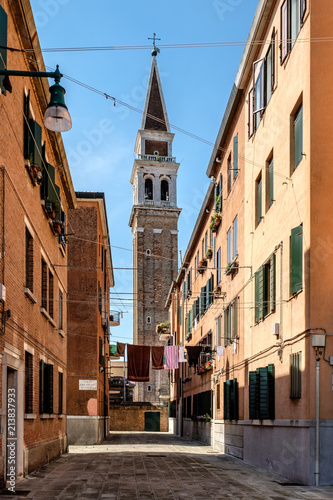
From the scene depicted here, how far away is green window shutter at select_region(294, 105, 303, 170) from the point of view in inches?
574

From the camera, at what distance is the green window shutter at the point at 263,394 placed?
1686cm

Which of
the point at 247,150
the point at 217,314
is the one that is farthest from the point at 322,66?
the point at 217,314

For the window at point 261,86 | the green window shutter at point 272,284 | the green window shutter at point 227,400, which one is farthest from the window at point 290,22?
the green window shutter at point 227,400

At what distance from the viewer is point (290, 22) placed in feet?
51.3

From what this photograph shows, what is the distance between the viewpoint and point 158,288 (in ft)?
233

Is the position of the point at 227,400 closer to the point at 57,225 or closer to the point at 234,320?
the point at 234,320

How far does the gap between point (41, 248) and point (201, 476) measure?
704 centimetres

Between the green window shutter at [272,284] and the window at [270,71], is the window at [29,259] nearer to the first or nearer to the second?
the green window shutter at [272,284]

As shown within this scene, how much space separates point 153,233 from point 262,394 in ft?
179

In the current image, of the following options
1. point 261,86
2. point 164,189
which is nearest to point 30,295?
point 261,86

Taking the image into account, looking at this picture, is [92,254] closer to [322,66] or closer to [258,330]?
[258,330]

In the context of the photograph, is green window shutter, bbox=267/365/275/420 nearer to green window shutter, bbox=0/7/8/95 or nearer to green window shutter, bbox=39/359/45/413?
green window shutter, bbox=39/359/45/413

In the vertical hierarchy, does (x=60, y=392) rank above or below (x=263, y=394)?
below

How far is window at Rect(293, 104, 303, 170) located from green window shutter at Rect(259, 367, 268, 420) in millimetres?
5408
